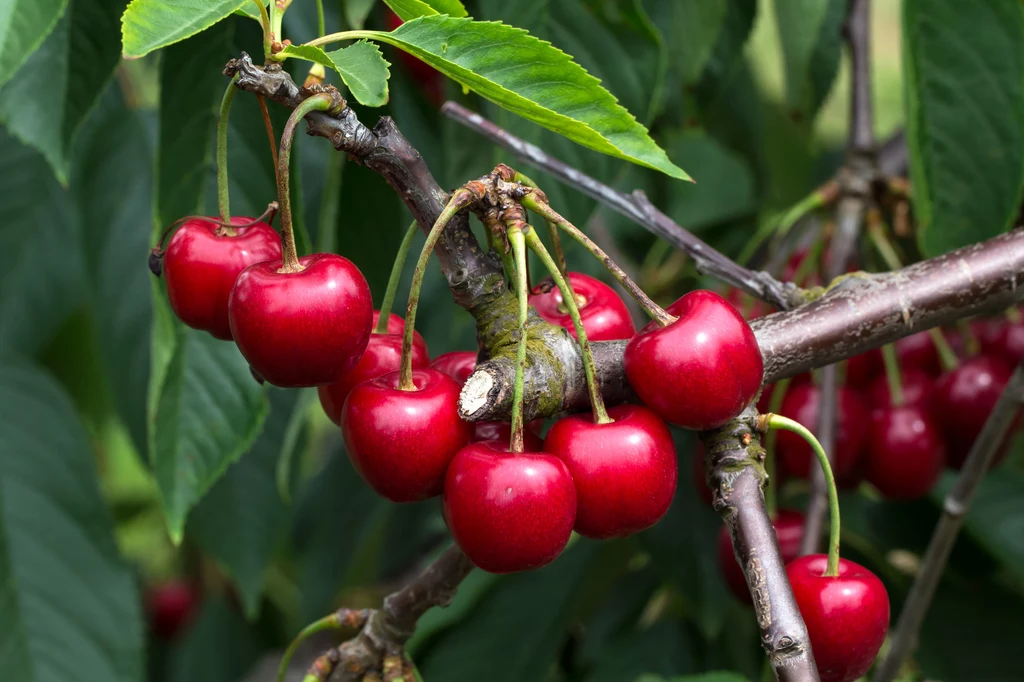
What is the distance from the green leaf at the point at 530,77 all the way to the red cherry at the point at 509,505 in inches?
7.0

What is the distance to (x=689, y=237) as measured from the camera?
0.82 meters

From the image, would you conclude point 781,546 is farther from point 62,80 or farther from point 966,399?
point 62,80

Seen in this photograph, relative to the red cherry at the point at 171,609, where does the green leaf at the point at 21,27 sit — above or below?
above

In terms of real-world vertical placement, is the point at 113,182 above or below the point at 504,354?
below

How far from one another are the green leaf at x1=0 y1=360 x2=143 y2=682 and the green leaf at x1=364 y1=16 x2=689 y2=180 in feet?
3.41

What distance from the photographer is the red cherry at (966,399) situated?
41.4 inches

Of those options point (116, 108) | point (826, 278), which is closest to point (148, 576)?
point (116, 108)

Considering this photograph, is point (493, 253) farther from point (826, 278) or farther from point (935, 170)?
point (826, 278)

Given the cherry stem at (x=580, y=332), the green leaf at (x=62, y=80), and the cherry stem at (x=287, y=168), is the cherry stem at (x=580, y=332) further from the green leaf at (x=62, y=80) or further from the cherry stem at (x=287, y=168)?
the green leaf at (x=62, y=80)

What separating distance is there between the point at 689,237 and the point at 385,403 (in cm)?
35

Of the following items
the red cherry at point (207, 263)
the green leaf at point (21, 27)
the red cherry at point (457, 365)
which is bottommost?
the red cherry at point (457, 365)

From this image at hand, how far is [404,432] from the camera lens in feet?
1.85

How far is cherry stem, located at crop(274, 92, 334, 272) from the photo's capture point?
21.5 inches

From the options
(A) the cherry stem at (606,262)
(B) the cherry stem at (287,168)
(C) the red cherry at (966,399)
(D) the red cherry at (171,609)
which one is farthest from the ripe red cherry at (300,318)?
(D) the red cherry at (171,609)
